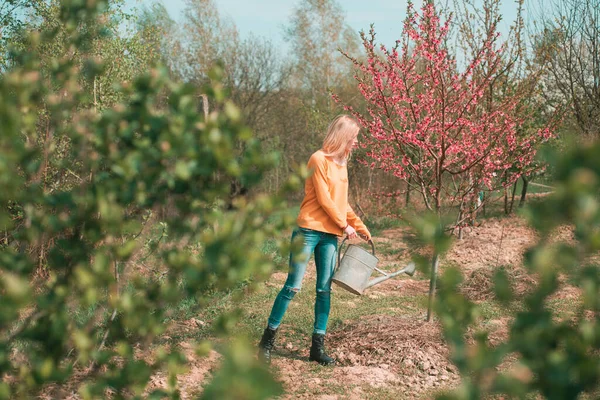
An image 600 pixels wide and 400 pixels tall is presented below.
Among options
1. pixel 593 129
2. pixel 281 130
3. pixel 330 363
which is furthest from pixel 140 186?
pixel 281 130

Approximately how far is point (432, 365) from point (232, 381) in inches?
141

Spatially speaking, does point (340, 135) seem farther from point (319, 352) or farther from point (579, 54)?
point (579, 54)

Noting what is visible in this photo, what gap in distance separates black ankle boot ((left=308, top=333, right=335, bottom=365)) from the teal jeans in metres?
0.05

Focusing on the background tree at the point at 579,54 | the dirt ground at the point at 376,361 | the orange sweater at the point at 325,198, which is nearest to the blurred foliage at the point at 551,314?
the dirt ground at the point at 376,361

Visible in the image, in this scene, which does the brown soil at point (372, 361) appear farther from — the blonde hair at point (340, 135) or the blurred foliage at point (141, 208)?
the blurred foliage at point (141, 208)

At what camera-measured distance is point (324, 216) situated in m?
4.02

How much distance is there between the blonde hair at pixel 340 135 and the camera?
13.2 feet

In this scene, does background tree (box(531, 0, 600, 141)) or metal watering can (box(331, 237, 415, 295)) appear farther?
background tree (box(531, 0, 600, 141))

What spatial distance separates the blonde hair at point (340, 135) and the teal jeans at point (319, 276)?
59 centimetres

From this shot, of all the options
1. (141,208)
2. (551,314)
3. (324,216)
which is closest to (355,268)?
(324,216)

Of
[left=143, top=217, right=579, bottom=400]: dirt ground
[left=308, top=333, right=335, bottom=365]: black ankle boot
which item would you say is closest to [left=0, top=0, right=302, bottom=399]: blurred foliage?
[left=143, top=217, right=579, bottom=400]: dirt ground

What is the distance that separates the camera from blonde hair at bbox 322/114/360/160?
4.01m

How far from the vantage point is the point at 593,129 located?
8.67 m

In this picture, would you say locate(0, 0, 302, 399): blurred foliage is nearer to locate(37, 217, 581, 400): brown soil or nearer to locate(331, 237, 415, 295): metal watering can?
locate(37, 217, 581, 400): brown soil
